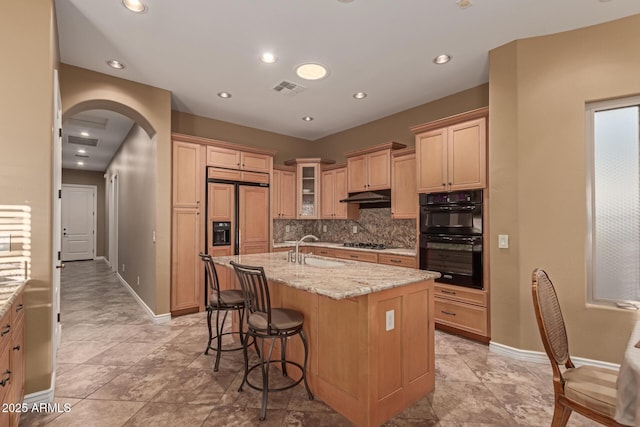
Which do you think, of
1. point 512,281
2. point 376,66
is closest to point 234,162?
point 376,66

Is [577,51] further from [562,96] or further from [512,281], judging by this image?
[512,281]

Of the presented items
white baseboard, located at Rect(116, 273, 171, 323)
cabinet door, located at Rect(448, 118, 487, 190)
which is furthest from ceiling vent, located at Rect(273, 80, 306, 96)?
white baseboard, located at Rect(116, 273, 171, 323)

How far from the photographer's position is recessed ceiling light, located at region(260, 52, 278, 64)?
313cm

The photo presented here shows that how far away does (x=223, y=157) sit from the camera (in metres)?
4.68

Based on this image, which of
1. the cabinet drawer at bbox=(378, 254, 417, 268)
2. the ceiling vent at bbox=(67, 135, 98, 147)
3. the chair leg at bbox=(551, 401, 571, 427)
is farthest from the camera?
the ceiling vent at bbox=(67, 135, 98, 147)

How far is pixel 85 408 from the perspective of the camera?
2150 millimetres

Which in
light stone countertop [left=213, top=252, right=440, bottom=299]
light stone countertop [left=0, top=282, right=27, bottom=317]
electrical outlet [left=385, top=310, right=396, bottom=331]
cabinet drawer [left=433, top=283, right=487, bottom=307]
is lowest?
cabinet drawer [left=433, top=283, right=487, bottom=307]

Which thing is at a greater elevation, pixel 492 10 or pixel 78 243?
→ pixel 492 10

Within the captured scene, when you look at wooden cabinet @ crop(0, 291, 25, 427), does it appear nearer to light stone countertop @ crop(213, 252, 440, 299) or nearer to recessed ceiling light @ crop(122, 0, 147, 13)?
light stone countertop @ crop(213, 252, 440, 299)

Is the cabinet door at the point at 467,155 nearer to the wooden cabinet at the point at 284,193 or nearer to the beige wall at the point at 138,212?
the wooden cabinet at the point at 284,193

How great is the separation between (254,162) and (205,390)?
11.5 feet

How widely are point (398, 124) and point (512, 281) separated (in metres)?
2.92

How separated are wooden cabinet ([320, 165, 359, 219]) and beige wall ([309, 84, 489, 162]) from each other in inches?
21.1

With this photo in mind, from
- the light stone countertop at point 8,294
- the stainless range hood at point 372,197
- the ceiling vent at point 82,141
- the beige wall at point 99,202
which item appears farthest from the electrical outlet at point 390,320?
the beige wall at point 99,202
